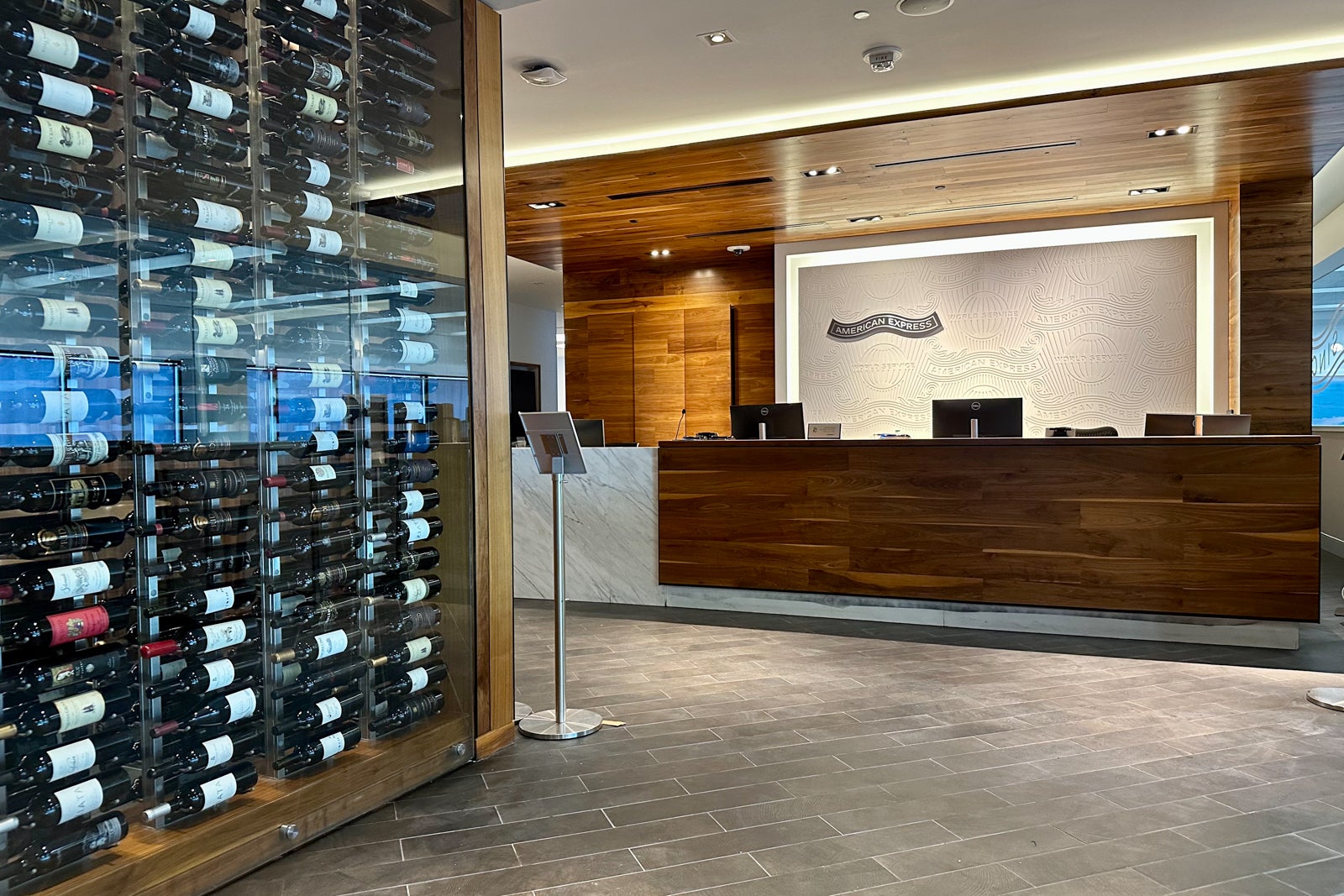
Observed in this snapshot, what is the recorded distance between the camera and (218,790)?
2.38 m

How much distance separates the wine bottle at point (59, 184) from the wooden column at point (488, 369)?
4.28 ft

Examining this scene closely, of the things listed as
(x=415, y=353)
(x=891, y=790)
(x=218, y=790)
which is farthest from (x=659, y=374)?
(x=218, y=790)

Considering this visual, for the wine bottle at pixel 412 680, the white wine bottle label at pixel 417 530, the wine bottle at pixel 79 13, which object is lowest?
the wine bottle at pixel 412 680

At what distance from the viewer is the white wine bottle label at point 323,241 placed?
2.71m

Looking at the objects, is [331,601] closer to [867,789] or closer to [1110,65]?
[867,789]

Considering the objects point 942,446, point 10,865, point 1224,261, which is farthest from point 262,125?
point 1224,261

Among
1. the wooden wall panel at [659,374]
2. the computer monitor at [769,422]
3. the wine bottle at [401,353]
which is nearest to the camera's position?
the wine bottle at [401,353]

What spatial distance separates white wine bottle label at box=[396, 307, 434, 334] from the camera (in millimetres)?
3047

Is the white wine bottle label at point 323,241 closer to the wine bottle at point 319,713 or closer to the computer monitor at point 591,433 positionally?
the wine bottle at point 319,713

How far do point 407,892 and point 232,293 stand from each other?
1.63 m

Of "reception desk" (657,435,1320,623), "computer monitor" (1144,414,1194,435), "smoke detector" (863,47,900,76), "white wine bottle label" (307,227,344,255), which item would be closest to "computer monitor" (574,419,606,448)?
"reception desk" (657,435,1320,623)

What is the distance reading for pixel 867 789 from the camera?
3021 mm

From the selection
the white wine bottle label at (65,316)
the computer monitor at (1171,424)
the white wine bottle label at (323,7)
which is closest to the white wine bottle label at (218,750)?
the white wine bottle label at (65,316)

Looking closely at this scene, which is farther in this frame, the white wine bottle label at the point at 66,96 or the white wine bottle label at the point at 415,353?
the white wine bottle label at the point at 415,353
